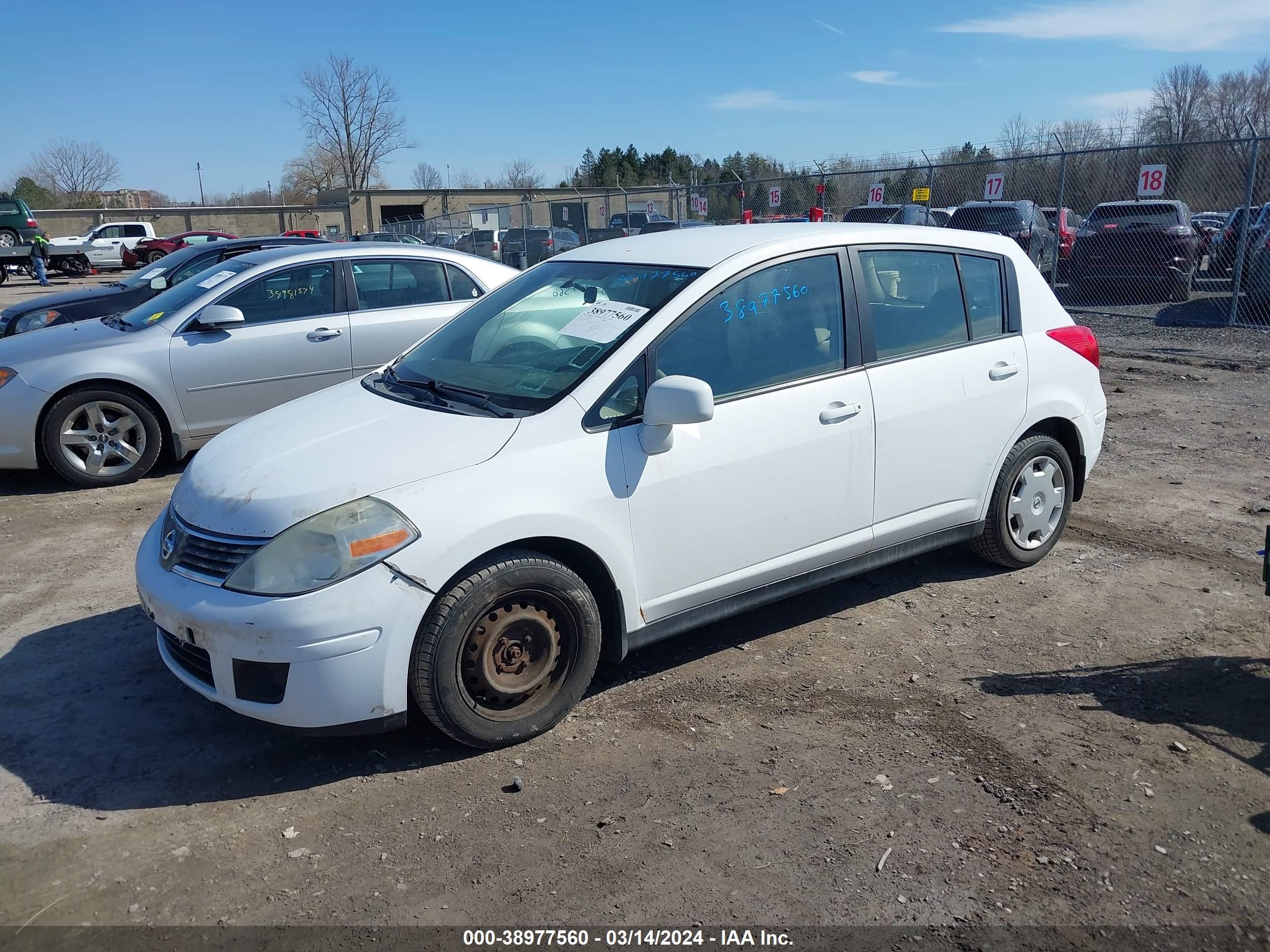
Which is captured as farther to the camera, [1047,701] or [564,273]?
[564,273]

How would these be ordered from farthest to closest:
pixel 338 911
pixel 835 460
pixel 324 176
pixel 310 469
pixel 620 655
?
pixel 324 176 → pixel 835 460 → pixel 620 655 → pixel 310 469 → pixel 338 911

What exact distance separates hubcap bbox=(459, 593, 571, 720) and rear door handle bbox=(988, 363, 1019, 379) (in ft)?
8.20

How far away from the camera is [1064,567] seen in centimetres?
536

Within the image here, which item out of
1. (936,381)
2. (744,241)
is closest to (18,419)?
(744,241)

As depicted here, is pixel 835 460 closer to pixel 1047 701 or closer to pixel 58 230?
pixel 1047 701

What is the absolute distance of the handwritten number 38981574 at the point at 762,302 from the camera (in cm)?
415

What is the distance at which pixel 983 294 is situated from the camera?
502 centimetres

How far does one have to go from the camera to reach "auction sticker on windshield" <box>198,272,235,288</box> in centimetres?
771

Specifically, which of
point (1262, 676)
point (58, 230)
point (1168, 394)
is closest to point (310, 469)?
point (1262, 676)

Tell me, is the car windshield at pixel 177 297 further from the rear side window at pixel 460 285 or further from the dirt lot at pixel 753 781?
the dirt lot at pixel 753 781

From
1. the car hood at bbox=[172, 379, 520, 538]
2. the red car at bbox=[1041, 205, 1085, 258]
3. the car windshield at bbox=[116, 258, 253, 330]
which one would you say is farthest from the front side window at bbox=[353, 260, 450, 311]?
the red car at bbox=[1041, 205, 1085, 258]

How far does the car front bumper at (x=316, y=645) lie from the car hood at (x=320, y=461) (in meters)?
0.28

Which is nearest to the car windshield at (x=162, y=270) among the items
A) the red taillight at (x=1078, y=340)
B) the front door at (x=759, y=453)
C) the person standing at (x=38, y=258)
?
the front door at (x=759, y=453)

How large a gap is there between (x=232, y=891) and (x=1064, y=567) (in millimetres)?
4291
